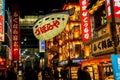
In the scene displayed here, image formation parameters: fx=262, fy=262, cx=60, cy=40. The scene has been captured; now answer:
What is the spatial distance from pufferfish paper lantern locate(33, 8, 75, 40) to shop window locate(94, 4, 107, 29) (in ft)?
37.4

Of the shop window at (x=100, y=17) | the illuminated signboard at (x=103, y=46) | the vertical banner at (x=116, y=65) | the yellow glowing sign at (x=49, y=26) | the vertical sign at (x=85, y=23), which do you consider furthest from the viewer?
the vertical sign at (x=85, y=23)

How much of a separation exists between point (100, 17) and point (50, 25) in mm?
12959

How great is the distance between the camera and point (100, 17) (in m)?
21.5

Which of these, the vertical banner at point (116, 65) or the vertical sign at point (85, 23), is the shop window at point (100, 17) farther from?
the vertical banner at point (116, 65)

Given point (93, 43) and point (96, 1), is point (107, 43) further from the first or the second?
point (96, 1)

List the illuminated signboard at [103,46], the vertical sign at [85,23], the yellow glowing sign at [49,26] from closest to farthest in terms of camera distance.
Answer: the yellow glowing sign at [49,26] < the illuminated signboard at [103,46] < the vertical sign at [85,23]

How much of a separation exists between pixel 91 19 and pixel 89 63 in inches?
231

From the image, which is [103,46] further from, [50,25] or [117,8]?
[50,25]

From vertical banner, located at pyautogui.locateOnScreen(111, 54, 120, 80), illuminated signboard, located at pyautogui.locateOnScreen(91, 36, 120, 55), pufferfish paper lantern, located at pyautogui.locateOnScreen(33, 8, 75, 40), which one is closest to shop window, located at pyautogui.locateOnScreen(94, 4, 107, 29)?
illuminated signboard, located at pyautogui.locateOnScreen(91, 36, 120, 55)

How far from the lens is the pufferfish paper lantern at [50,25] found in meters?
9.12

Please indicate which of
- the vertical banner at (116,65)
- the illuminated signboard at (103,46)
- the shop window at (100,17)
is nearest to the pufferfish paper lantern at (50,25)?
the vertical banner at (116,65)

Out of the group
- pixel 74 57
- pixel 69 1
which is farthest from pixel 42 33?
pixel 69 1

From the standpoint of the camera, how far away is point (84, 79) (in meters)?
13.2

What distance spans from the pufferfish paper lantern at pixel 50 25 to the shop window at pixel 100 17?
37.4ft
